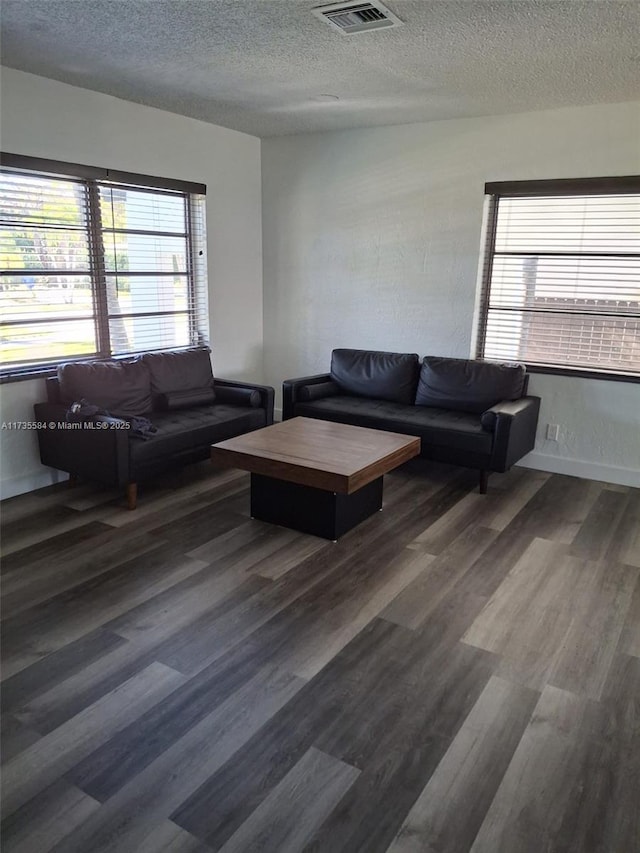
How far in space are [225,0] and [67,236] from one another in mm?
2068

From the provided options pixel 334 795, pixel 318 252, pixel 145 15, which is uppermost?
pixel 145 15

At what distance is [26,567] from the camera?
10.2ft

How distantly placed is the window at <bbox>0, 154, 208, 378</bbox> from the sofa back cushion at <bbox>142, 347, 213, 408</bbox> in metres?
0.30

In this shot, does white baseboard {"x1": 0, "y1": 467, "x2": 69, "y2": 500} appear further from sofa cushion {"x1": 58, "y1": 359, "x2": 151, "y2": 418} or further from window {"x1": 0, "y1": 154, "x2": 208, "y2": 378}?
window {"x1": 0, "y1": 154, "x2": 208, "y2": 378}

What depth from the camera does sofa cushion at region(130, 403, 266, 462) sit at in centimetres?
387

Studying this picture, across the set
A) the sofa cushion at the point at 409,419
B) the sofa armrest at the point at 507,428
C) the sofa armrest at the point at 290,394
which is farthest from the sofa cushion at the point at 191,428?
the sofa armrest at the point at 507,428

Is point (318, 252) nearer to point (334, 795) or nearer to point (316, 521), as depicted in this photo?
point (316, 521)

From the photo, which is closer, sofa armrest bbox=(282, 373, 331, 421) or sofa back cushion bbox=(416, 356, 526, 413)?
sofa back cushion bbox=(416, 356, 526, 413)

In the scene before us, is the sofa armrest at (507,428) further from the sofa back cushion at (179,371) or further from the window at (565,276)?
the sofa back cushion at (179,371)

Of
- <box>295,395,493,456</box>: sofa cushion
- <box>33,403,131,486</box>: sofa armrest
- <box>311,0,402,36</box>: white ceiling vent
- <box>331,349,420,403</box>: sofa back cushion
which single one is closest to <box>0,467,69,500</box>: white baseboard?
<box>33,403,131,486</box>: sofa armrest

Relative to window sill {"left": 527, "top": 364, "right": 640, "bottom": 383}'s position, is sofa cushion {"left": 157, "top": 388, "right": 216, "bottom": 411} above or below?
below

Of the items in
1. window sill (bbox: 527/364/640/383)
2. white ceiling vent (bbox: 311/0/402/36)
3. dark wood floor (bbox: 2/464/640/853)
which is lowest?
dark wood floor (bbox: 2/464/640/853)

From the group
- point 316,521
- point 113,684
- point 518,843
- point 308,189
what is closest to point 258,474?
point 316,521

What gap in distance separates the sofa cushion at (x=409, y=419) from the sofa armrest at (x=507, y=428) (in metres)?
0.06
